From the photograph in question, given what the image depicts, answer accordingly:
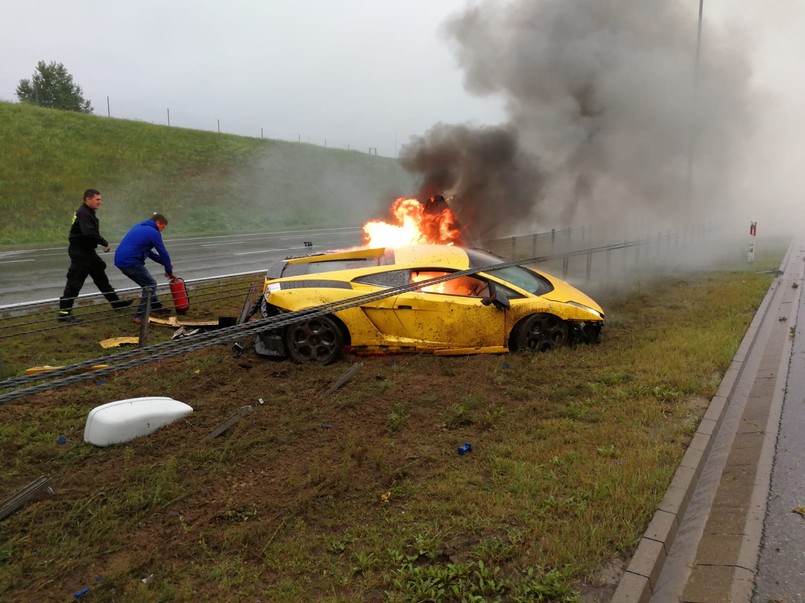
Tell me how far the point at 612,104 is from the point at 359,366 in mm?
13504

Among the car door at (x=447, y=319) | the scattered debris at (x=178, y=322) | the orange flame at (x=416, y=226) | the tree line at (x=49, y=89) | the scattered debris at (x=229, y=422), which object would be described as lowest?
the scattered debris at (x=229, y=422)

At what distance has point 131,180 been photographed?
25938mm

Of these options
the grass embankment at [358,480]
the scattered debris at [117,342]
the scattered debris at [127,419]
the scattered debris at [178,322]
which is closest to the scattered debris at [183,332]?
the scattered debris at [178,322]

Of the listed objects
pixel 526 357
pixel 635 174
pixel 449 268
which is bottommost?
pixel 526 357

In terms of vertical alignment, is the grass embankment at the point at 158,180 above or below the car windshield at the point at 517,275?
above

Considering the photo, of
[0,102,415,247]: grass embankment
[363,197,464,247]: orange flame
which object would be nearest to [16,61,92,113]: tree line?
[0,102,415,247]: grass embankment

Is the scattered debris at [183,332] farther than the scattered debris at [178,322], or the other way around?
the scattered debris at [178,322]

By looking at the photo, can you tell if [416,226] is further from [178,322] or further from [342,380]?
[342,380]

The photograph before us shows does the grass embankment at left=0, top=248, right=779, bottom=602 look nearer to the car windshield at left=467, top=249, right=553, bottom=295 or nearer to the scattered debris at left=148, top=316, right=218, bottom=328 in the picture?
the car windshield at left=467, top=249, right=553, bottom=295

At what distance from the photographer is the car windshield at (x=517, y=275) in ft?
19.9

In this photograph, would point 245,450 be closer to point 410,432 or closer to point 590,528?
point 410,432

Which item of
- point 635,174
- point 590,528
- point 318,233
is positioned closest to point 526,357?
point 590,528

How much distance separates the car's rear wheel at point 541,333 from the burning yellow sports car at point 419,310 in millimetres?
11

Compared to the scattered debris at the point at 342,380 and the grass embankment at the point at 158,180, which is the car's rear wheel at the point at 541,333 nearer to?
the scattered debris at the point at 342,380
